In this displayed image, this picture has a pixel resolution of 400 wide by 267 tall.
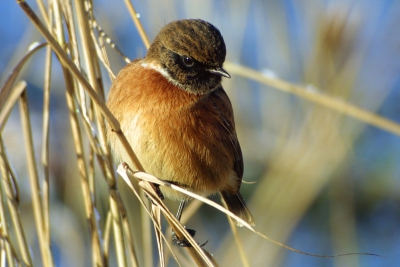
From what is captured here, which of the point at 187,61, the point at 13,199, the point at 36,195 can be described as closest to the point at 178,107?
the point at 187,61

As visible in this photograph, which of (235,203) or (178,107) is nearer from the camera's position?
(178,107)

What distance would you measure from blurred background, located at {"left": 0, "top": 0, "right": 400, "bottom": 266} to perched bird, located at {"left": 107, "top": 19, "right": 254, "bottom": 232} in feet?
3.03

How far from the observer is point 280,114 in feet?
18.1

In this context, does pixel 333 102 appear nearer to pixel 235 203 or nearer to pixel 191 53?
pixel 191 53

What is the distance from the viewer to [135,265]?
277cm

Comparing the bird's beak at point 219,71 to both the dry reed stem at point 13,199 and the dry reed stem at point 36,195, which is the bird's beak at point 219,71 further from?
the dry reed stem at point 13,199

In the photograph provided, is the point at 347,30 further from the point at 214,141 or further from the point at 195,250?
the point at 195,250

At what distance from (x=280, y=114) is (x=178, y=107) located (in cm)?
250

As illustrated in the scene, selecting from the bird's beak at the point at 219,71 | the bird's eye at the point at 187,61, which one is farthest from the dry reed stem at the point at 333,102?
the bird's eye at the point at 187,61

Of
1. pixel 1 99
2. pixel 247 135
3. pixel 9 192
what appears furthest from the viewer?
pixel 247 135

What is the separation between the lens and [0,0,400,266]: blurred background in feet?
15.4

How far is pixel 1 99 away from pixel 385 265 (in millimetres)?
5285

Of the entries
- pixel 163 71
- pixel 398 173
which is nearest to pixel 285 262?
pixel 398 173

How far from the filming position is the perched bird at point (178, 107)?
125 inches
